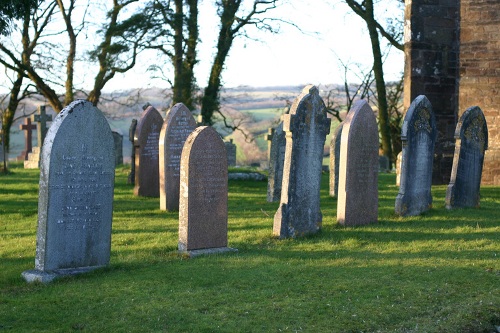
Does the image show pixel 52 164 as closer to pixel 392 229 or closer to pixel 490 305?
pixel 490 305

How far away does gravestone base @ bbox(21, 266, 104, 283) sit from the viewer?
9078 millimetres

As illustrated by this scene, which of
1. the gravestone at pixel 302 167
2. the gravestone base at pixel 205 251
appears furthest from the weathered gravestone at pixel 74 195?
the gravestone at pixel 302 167

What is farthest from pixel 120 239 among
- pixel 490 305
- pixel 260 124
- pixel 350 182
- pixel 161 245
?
pixel 260 124

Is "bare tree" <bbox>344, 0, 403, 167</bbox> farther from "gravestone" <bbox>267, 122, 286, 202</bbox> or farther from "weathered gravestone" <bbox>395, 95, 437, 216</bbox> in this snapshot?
"weathered gravestone" <bbox>395, 95, 437, 216</bbox>

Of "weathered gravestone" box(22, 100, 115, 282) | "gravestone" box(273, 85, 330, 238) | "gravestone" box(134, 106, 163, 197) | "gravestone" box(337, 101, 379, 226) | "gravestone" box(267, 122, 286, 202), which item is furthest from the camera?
"gravestone" box(134, 106, 163, 197)

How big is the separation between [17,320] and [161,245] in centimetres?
378

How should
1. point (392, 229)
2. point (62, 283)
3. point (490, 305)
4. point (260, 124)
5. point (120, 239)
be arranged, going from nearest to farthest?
1. point (490, 305)
2. point (62, 283)
3. point (120, 239)
4. point (392, 229)
5. point (260, 124)

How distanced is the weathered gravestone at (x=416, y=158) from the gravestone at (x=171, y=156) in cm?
413

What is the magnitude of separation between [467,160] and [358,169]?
10.5 feet

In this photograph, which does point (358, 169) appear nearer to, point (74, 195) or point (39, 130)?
point (74, 195)

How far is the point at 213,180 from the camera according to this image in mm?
10742

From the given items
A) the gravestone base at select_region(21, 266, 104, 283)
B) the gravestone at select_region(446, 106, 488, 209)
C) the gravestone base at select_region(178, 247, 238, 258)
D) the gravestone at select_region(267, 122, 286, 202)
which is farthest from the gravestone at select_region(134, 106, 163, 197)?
the gravestone base at select_region(21, 266, 104, 283)

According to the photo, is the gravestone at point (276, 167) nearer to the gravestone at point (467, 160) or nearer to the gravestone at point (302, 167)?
the gravestone at point (467, 160)

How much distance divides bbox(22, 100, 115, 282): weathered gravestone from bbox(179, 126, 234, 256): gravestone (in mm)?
1159
